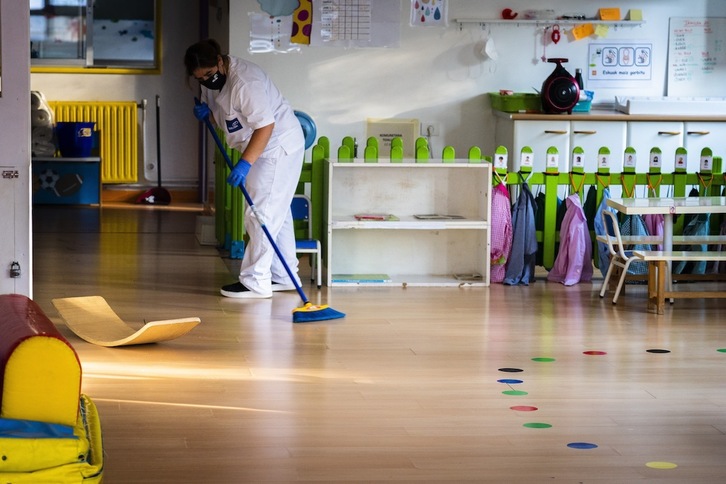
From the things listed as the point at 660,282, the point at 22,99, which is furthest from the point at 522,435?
the point at 22,99

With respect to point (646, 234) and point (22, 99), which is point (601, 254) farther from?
point (22, 99)

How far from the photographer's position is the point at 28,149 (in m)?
5.26

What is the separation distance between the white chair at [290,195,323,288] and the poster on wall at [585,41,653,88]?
2.90m

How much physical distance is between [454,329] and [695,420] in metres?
1.67

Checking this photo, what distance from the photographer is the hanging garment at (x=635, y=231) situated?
6625mm

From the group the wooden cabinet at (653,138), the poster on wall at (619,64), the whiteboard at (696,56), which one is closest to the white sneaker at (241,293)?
the wooden cabinet at (653,138)

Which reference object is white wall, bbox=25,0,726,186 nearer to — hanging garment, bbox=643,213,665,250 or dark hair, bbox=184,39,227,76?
hanging garment, bbox=643,213,665,250

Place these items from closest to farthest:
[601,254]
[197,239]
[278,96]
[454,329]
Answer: [454,329] → [278,96] → [601,254] → [197,239]

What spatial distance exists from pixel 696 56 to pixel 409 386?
5.40m

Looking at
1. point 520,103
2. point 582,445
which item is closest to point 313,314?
point 582,445

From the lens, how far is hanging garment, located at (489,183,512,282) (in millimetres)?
6828

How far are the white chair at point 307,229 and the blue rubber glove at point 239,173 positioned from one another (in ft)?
2.42

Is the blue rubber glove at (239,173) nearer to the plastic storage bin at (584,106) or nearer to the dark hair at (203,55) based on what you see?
the dark hair at (203,55)

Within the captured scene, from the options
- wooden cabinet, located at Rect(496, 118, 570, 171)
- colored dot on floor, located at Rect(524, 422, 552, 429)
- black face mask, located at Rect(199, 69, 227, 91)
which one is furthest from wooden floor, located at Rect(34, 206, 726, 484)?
A: wooden cabinet, located at Rect(496, 118, 570, 171)
